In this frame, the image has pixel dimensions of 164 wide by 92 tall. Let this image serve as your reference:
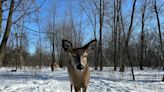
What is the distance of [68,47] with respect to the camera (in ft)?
28.1

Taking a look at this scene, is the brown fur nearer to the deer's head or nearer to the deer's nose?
the deer's head

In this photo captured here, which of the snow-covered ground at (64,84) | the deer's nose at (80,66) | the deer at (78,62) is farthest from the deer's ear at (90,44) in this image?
the snow-covered ground at (64,84)

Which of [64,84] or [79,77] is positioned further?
[64,84]

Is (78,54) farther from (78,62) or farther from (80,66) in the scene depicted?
(80,66)

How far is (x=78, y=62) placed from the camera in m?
8.23

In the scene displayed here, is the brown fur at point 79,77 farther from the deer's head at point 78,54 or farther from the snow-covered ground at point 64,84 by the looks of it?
the snow-covered ground at point 64,84

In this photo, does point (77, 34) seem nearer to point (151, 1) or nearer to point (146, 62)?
point (146, 62)

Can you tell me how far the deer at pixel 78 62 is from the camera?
829 centimetres

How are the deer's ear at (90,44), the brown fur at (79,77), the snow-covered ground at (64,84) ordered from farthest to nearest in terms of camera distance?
1. the snow-covered ground at (64,84)
2. the brown fur at (79,77)
3. the deer's ear at (90,44)

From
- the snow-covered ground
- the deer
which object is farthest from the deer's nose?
the snow-covered ground

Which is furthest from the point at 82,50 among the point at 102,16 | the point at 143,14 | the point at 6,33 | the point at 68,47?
the point at 143,14

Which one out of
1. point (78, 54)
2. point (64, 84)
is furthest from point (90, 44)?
point (64, 84)

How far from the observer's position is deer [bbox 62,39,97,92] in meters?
8.29

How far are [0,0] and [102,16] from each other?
3035cm
